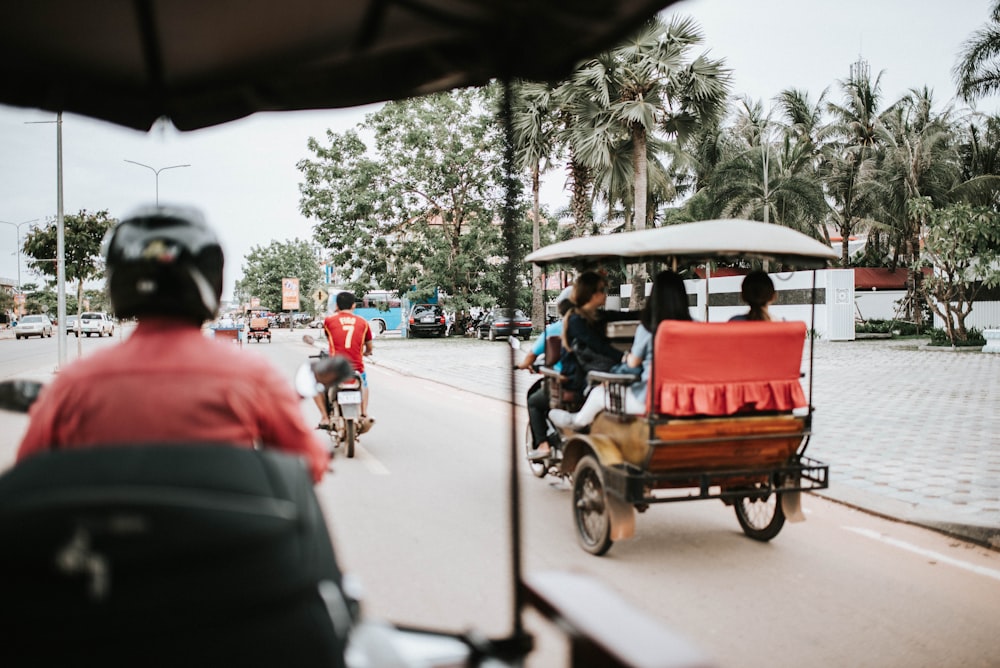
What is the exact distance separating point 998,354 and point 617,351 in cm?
1938

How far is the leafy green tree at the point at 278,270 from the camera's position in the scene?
303 feet

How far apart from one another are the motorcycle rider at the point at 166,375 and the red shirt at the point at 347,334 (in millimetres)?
7004

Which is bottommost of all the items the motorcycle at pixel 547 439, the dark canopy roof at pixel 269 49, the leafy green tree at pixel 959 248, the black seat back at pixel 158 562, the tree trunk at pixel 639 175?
the motorcycle at pixel 547 439

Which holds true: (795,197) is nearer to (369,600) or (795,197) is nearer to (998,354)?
(998,354)

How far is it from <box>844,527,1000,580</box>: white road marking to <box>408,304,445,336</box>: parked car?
35.2 meters

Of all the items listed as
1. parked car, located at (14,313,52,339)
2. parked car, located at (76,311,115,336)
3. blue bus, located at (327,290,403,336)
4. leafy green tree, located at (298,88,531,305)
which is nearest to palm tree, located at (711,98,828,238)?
leafy green tree, located at (298,88,531,305)

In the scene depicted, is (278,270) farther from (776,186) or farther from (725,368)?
(725,368)

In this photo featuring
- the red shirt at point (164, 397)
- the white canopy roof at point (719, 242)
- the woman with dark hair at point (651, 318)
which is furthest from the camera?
the woman with dark hair at point (651, 318)

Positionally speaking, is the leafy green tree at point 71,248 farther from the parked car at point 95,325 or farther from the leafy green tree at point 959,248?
the parked car at point 95,325

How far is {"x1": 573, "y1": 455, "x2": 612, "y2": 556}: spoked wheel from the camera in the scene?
519 cm

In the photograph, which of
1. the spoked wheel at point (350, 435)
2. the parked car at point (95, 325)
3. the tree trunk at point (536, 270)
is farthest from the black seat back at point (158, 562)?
the parked car at point (95, 325)

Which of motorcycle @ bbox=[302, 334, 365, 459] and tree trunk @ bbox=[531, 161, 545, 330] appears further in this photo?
tree trunk @ bbox=[531, 161, 545, 330]

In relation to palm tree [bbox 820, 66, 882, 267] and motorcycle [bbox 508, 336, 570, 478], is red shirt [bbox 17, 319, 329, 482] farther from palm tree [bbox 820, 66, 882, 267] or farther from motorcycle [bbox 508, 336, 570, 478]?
palm tree [bbox 820, 66, 882, 267]

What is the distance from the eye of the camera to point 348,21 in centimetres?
246
